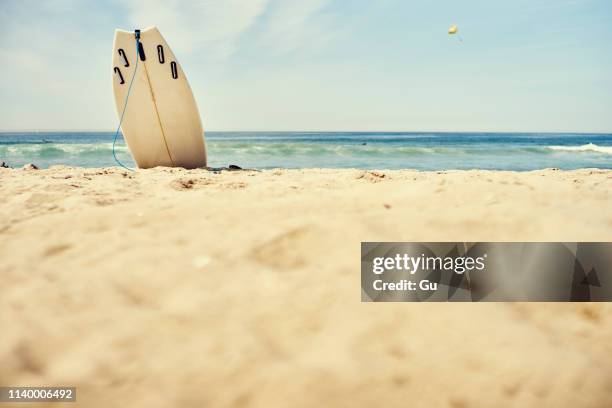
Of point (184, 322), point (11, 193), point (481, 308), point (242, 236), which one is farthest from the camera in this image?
point (11, 193)

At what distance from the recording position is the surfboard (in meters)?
5.83

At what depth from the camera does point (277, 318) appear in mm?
1316

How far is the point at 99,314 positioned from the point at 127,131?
568cm

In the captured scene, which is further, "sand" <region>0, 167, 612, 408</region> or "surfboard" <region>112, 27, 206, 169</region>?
"surfboard" <region>112, 27, 206, 169</region>

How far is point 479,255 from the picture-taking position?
167cm

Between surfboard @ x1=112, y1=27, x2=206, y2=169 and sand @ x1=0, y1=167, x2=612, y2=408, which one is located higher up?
surfboard @ x1=112, y1=27, x2=206, y2=169

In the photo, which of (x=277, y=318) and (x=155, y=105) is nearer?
(x=277, y=318)

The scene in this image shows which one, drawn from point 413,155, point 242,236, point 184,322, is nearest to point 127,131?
point 242,236

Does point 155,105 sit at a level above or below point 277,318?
above

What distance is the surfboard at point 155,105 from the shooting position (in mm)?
5828

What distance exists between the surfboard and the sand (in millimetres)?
4448

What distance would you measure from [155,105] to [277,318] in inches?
227

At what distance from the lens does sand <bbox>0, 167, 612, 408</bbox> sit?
3.57ft

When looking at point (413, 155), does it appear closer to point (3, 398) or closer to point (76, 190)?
point (76, 190)
